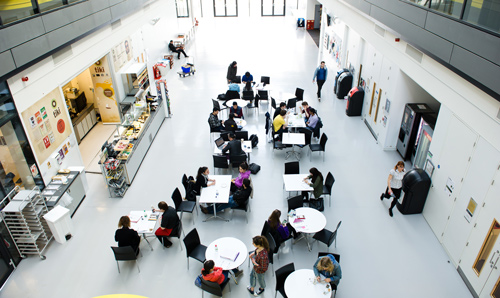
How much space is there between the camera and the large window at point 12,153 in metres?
6.57

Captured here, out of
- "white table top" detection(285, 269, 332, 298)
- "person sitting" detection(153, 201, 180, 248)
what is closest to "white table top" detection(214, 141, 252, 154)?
"person sitting" detection(153, 201, 180, 248)

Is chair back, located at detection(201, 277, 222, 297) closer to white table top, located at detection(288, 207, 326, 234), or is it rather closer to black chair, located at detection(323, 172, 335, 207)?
white table top, located at detection(288, 207, 326, 234)

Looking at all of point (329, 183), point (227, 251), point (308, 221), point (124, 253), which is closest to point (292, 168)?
point (329, 183)

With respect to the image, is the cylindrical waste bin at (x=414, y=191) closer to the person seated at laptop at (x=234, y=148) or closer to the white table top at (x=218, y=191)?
the white table top at (x=218, y=191)

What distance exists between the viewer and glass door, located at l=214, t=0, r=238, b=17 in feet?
96.3

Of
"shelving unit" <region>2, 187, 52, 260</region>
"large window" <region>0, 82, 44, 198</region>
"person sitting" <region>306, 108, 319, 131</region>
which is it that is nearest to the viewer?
"large window" <region>0, 82, 44, 198</region>

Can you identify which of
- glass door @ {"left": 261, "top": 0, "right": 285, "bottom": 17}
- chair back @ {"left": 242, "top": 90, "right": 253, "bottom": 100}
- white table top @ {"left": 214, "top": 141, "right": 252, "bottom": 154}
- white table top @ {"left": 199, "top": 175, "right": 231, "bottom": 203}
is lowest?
white table top @ {"left": 199, "top": 175, "right": 231, "bottom": 203}

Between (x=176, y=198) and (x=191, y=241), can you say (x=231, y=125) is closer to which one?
(x=176, y=198)

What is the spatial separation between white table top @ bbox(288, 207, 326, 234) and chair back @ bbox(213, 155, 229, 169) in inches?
103

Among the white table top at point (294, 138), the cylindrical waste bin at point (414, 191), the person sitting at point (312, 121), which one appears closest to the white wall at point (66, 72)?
the white table top at point (294, 138)

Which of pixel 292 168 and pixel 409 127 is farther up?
pixel 409 127

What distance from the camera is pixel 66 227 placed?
7512mm

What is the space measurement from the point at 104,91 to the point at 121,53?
146 cm

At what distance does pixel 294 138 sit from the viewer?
32.8ft
